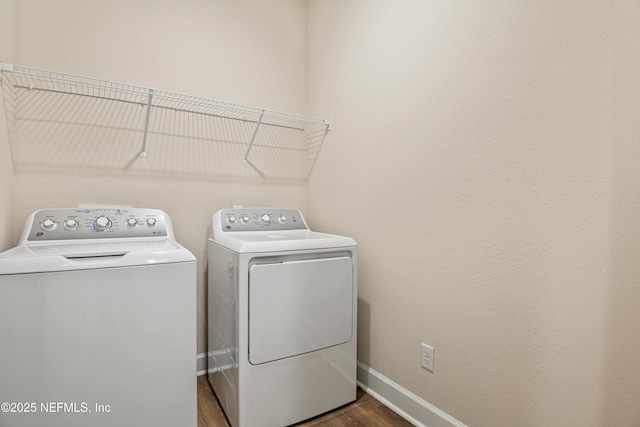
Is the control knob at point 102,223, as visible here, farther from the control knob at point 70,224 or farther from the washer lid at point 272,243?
the washer lid at point 272,243

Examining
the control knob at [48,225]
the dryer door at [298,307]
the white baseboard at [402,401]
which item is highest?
the control knob at [48,225]

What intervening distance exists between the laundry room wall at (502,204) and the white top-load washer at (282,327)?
26 centimetres

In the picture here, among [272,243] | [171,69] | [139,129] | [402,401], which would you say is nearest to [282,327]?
[272,243]

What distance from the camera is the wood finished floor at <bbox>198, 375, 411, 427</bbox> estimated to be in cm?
151

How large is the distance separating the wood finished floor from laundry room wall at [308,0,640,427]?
4.7 inches

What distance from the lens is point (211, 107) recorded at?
1970 millimetres

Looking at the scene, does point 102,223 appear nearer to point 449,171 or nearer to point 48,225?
point 48,225

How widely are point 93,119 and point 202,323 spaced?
1.34 metres

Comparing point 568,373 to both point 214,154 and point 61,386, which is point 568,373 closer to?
point 61,386

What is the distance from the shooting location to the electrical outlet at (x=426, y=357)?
1442 mm

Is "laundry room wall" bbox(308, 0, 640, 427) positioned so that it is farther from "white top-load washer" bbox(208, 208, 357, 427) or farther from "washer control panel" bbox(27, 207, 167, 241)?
"washer control panel" bbox(27, 207, 167, 241)

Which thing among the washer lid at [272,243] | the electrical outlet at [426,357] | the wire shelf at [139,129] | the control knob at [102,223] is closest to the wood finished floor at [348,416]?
the electrical outlet at [426,357]

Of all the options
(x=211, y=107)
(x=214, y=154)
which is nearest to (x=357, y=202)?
(x=214, y=154)

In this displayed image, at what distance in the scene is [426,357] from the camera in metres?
1.46
